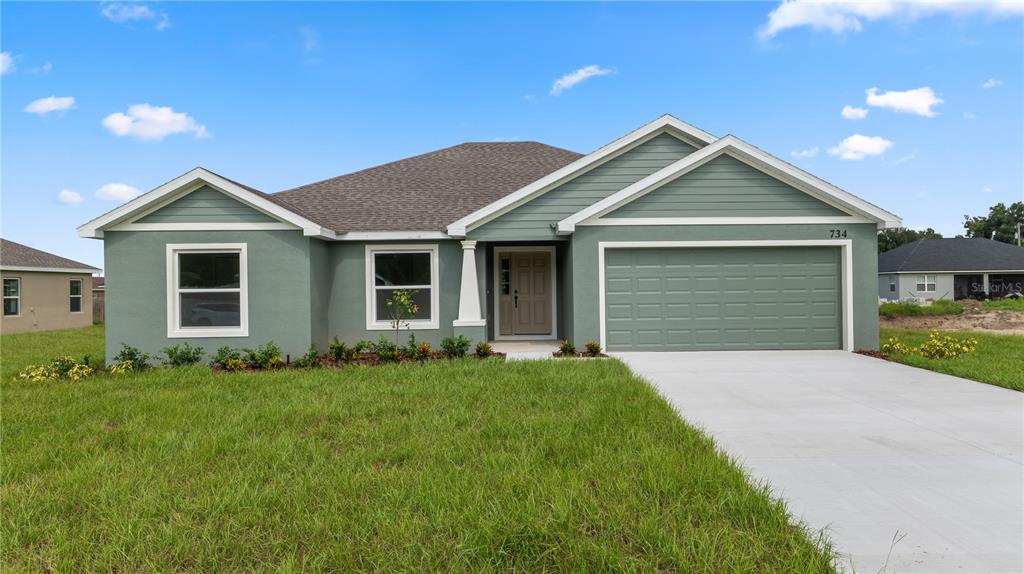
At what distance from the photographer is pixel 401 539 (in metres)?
3.13

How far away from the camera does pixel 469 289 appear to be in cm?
1141

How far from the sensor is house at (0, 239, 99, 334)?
20.6 m

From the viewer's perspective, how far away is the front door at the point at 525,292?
13.8 metres

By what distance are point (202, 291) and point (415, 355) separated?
474cm

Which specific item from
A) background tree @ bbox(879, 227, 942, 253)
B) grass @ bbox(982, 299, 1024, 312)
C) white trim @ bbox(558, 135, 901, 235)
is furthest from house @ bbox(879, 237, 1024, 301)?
white trim @ bbox(558, 135, 901, 235)

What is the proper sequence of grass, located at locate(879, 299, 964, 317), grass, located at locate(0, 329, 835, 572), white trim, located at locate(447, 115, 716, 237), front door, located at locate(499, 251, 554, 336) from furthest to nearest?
1. grass, located at locate(879, 299, 964, 317)
2. front door, located at locate(499, 251, 554, 336)
3. white trim, located at locate(447, 115, 716, 237)
4. grass, located at locate(0, 329, 835, 572)

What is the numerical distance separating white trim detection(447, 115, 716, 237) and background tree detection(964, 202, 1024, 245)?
Answer: 7835cm

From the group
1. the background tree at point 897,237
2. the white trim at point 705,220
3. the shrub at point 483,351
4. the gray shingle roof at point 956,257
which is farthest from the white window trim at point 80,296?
the background tree at point 897,237

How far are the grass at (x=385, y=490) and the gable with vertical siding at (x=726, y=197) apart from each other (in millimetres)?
5549

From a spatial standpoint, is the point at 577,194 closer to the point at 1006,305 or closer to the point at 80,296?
the point at 80,296

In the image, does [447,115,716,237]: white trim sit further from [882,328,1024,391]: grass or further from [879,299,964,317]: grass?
[879,299,964,317]: grass

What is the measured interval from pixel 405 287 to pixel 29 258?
67.0 ft

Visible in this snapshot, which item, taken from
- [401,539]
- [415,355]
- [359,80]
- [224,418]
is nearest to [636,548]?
[401,539]

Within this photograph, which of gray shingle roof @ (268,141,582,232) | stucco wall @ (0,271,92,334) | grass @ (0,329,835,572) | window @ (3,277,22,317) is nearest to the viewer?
grass @ (0,329,835,572)
